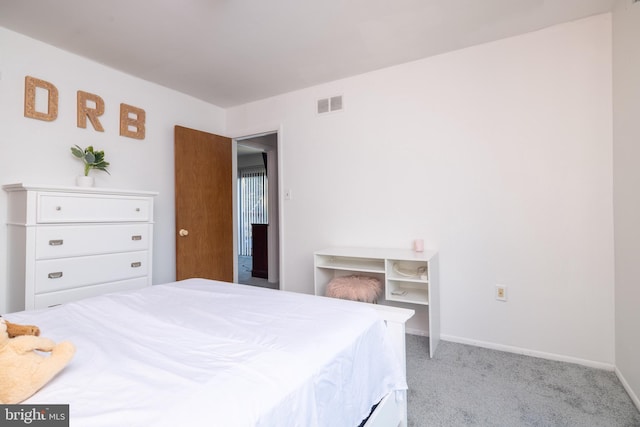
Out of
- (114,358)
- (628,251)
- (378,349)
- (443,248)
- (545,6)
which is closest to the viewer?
(114,358)

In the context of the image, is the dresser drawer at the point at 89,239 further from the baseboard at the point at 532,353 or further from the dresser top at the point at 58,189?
the baseboard at the point at 532,353

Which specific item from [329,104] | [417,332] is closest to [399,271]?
[417,332]

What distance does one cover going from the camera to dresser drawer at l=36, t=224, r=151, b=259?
77.7 inches

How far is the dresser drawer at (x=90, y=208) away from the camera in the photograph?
78.4 inches

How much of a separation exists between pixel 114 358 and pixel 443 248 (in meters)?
2.34

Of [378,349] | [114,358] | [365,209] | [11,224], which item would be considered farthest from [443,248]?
[11,224]

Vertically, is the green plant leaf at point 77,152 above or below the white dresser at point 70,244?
above

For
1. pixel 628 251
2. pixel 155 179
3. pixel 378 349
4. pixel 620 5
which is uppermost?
pixel 620 5

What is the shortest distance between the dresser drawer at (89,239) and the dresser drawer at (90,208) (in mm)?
58

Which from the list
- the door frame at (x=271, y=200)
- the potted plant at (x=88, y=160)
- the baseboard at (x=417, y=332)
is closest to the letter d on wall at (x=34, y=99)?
the potted plant at (x=88, y=160)

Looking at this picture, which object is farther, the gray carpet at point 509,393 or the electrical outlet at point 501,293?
the electrical outlet at point 501,293

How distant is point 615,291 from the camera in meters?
1.96

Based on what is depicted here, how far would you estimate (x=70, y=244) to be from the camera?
208cm

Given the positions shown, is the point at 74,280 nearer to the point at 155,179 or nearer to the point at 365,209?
the point at 155,179
